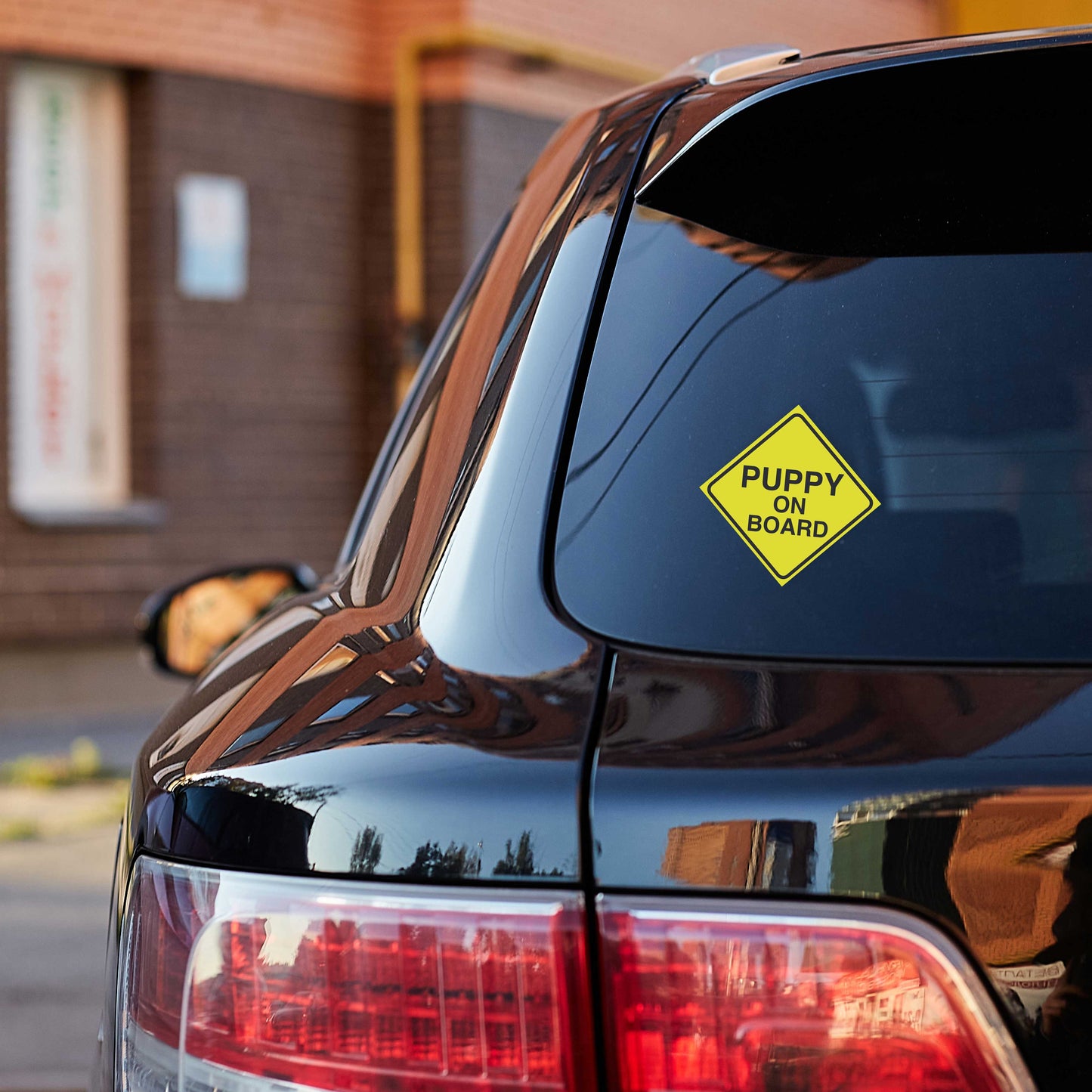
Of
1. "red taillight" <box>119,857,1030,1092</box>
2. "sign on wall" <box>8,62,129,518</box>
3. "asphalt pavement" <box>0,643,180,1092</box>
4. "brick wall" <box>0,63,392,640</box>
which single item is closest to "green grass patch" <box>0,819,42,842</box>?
"asphalt pavement" <box>0,643,180,1092</box>

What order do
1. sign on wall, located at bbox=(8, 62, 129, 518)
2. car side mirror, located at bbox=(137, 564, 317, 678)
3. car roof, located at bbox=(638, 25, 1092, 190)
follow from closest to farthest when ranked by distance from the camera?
car roof, located at bbox=(638, 25, 1092, 190) → car side mirror, located at bbox=(137, 564, 317, 678) → sign on wall, located at bbox=(8, 62, 129, 518)

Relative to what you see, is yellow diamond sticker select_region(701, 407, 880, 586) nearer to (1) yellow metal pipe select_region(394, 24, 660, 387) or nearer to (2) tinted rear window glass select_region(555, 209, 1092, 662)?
(2) tinted rear window glass select_region(555, 209, 1092, 662)

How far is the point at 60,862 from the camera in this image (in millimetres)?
5523

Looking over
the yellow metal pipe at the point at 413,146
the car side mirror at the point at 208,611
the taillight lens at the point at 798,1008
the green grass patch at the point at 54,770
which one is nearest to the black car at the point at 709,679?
the taillight lens at the point at 798,1008

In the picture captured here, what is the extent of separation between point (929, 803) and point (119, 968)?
0.66 meters

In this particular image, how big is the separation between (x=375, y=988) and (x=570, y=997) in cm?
13

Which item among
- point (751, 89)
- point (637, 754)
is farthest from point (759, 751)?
point (751, 89)

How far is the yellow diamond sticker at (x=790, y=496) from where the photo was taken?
3.77ft

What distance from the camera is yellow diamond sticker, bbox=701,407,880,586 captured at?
3.77ft

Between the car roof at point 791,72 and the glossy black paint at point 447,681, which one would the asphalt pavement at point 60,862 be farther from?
the car roof at point 791,72

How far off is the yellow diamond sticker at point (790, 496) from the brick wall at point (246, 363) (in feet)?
25.2

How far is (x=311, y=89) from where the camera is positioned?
944 cm

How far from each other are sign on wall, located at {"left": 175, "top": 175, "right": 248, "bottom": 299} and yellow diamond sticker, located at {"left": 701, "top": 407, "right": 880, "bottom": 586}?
8201 millimetres

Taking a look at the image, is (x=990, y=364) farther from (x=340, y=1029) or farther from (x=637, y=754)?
(x=340, y=1029)
